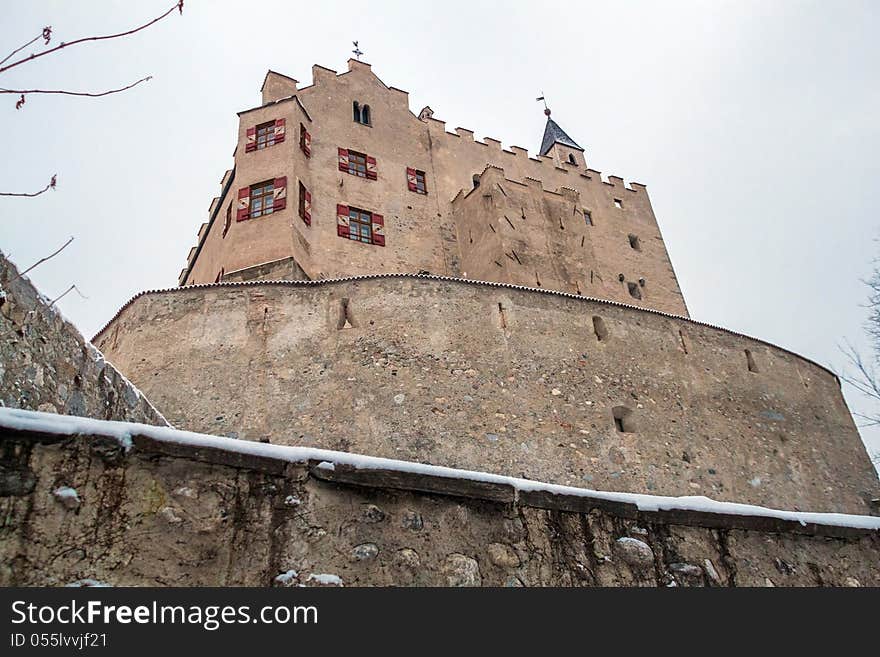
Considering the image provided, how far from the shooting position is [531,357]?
17.0 metres

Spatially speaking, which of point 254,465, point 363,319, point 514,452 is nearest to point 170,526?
point 254,465

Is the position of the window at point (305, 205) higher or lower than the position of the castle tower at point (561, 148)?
lower

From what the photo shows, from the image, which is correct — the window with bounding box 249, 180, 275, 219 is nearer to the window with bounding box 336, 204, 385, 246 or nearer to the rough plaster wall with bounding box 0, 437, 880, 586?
the window with bounding box 336, 204, 385, 246

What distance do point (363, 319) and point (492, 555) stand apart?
43.4 feet

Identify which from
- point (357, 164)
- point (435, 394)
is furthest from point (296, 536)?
point (357, 164)

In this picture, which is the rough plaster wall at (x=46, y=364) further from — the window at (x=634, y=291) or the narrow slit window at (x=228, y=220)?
the window at (x=634, y=291)

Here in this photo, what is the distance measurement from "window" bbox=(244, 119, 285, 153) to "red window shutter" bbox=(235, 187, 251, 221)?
5.69 ft

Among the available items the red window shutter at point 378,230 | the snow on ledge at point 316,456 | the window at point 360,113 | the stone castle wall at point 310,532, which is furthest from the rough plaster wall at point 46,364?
the window at point 360,113

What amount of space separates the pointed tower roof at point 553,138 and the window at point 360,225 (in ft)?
43.5

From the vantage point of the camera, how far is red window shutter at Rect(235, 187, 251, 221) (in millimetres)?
21656

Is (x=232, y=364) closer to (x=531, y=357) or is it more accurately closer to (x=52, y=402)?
(x=531, y=357)

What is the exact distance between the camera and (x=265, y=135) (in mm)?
23547

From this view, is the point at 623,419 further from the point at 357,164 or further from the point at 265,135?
the point at 265,135

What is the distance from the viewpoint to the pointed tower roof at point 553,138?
3488 centimetres
